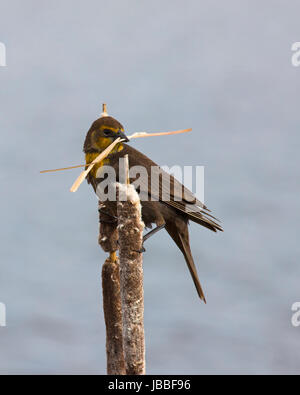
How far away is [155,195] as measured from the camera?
387 cm

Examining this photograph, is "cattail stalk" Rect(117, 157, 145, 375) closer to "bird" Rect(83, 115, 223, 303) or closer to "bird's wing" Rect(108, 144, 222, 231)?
"bird" Rect(83, 115, 223, 303)

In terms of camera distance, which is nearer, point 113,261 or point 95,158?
point 113,261

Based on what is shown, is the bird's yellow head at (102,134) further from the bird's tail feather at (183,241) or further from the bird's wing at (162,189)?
the bird's tail feather at (183,241)

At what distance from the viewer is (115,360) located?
130 inches

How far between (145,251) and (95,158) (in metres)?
0.84

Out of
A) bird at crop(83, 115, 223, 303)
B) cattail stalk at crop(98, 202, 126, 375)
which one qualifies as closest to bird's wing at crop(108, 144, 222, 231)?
bird at crop(83, 115, 223, 303)

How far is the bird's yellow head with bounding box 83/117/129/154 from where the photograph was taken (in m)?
3.56

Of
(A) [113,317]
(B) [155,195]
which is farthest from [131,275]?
(B) [155,195]

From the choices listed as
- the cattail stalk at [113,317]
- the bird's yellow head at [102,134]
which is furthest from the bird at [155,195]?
the cattail stalk at [113,317]

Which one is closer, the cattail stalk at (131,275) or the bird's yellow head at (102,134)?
the cattail stalk at (131,275)

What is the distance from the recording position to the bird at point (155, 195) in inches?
142

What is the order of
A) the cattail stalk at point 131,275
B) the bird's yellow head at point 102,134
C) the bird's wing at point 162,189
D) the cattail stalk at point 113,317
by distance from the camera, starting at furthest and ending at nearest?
the bird's wing at point 162,189
the bird's yellow head at point 102,134
the cattail stalk at point 113,317
the cattail stalk at point 131,275
